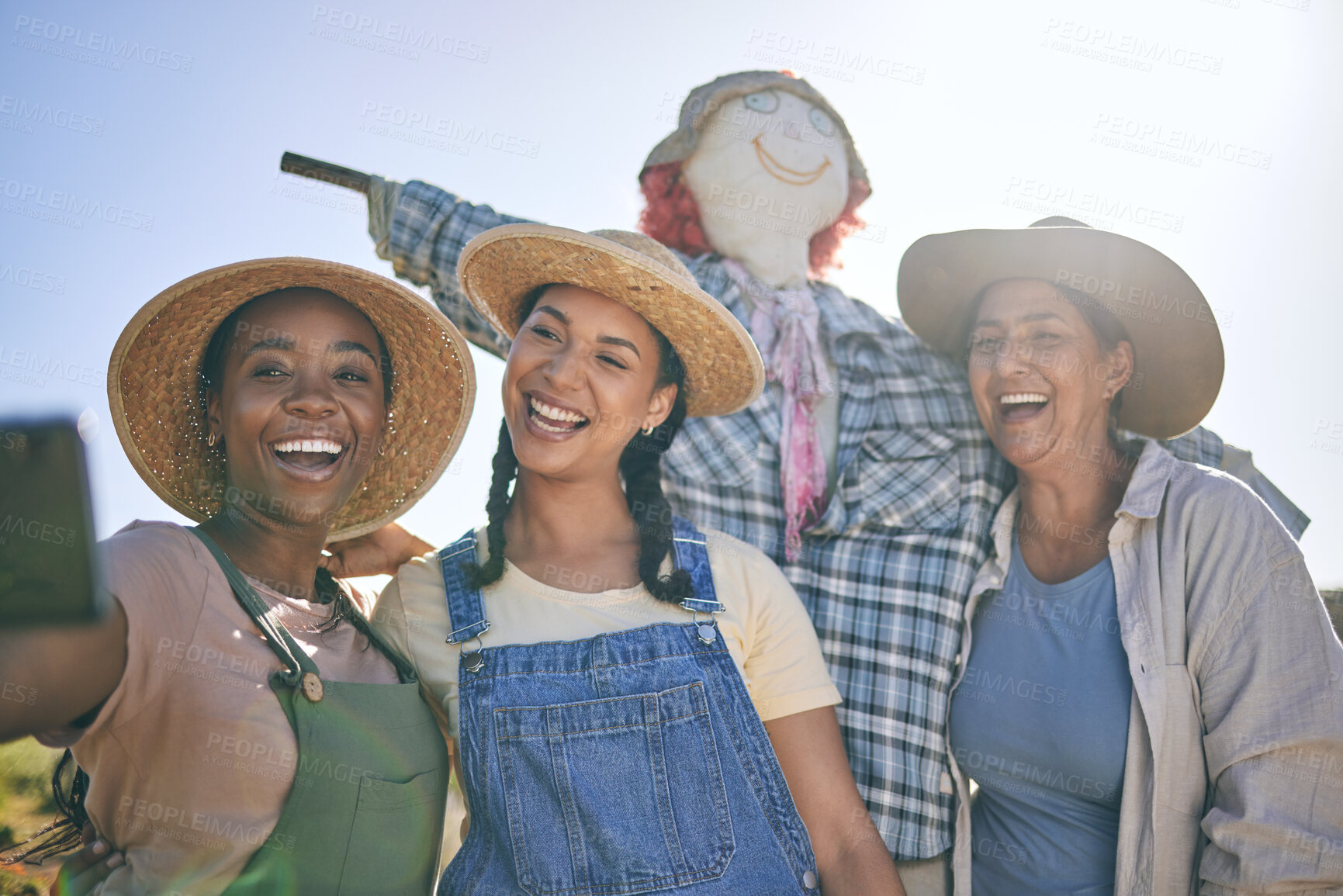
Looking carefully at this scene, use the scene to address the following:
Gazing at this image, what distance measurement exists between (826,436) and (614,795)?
1683 millimetres

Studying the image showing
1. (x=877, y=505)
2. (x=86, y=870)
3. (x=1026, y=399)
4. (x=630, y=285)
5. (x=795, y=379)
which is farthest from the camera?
(x=795, y=379)

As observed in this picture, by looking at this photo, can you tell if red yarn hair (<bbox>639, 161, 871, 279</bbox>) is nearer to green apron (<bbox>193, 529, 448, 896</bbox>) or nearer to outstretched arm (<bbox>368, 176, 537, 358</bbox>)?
outstretched arm (<bbox>368, 176, 537, 358</bbox>)

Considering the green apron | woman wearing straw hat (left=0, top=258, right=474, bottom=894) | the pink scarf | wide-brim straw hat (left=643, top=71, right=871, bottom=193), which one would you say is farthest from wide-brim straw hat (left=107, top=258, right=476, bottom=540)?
wide-brim straw hat (left=643, top=71, right=871, bottom=193)

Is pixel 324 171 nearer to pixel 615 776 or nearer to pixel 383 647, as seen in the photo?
pixel 383 647

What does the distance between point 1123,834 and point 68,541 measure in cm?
249

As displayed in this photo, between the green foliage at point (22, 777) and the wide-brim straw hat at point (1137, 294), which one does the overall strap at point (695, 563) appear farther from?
the green foliage at point (22, 777)

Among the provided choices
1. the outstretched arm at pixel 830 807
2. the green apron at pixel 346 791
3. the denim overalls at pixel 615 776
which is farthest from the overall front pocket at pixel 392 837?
the outstretched arm at pixel 830 807

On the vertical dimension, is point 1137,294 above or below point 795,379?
above

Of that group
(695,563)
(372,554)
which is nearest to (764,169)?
(695,563)

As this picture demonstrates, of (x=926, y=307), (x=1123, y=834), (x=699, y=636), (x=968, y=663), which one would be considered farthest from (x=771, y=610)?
(x=926, y=307)

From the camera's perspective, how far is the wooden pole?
11.2 feet

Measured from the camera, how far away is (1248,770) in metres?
2.38

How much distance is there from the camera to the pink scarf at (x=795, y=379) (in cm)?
328

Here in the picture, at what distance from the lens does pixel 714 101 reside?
390cm
